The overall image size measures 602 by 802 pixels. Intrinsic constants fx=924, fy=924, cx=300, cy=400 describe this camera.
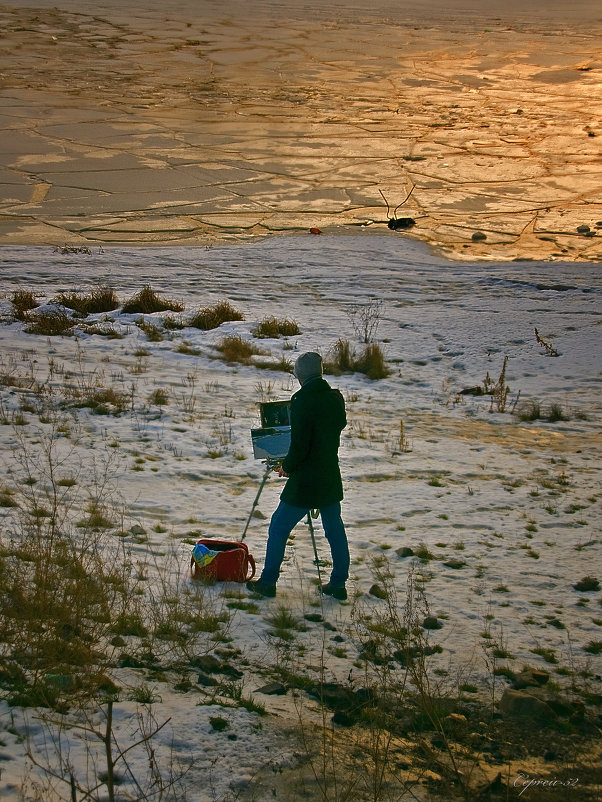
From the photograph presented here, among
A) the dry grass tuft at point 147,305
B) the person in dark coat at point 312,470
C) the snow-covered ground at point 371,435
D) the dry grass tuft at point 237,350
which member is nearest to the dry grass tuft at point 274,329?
the snow-covered ground at point 371,435

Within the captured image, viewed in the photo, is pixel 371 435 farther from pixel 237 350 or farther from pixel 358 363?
pixel 237 350

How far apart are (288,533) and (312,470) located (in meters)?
0.39

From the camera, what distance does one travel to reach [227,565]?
5.25 meters

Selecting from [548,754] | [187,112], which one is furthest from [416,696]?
[187,112]

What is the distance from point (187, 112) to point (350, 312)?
1226cm

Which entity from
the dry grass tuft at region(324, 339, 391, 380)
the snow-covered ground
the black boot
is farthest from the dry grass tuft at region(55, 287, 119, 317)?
the black boot

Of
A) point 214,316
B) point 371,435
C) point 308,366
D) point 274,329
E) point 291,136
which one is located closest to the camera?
point 308,366

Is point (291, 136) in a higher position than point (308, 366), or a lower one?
higher

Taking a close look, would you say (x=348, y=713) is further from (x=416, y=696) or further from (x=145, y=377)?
(x=145, y=377)

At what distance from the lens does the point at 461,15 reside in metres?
43.1

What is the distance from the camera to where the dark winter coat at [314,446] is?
16.2 feet

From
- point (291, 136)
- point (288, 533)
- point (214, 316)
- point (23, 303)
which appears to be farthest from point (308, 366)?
point (291, 136)

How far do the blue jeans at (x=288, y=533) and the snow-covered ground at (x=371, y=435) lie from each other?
0.18m

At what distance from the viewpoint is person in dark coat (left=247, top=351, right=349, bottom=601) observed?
4.95 metres
